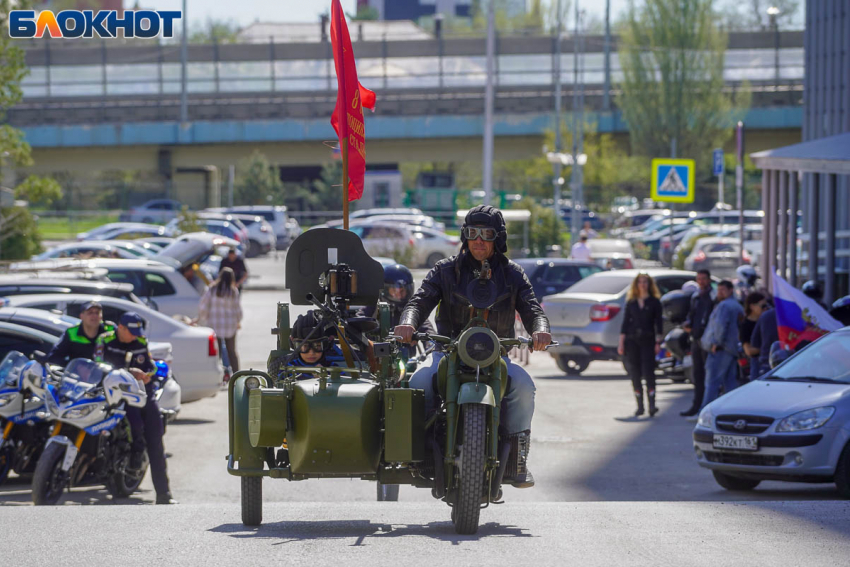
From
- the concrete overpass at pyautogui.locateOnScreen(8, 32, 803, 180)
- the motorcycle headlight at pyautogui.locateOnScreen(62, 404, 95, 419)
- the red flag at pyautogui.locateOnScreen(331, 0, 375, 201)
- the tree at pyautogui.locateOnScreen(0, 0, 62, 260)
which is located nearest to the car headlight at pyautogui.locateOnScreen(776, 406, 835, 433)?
the red flag at pyautogui.locateOnScreen(331, 0, 375, 201)

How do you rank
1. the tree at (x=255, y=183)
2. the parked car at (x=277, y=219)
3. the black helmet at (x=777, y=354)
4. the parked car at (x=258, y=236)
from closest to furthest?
the black helmet at (x=777, y=354) → the parked car at (x=258, y=236) → the parked car at (x=277, y=219) → the tree at (x=255, y=183)

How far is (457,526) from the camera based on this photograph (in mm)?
7023

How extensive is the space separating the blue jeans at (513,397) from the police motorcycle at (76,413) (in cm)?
408

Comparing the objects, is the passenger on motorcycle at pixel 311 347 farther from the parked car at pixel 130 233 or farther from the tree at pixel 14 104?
the parked car at pixel 130 233

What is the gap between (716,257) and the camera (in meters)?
38.1

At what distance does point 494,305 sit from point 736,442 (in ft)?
15.1

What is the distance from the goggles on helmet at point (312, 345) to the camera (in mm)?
7692

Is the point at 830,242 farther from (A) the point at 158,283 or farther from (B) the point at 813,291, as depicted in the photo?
(A) the point at 158,283

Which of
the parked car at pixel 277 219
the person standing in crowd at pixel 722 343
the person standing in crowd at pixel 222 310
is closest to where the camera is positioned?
the person standing in crowd at pixel 722 343

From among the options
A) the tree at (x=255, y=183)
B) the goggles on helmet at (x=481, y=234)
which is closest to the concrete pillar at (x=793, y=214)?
the goggles on helmet at (x=481, y=234)

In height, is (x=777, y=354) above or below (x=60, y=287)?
below

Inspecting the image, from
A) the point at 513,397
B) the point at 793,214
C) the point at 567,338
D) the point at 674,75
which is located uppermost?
the point at 674,75

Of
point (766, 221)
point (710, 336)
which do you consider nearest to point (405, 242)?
point (766, 221)

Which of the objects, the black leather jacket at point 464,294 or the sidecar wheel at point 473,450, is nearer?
the sidecar wheel at point 473,450
